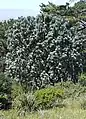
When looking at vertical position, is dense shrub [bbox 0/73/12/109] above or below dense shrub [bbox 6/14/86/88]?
below


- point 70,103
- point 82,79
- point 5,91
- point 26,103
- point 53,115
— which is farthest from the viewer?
point 82,79

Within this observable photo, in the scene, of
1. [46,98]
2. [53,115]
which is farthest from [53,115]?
[46,98]

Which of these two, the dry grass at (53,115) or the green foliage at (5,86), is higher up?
the dry grass at (53,115)

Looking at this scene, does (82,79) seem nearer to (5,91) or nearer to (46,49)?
(46,49)

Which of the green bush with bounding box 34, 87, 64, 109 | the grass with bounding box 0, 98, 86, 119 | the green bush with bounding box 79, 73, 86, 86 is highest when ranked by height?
the grass with bounding box 0, 98, 86, 119

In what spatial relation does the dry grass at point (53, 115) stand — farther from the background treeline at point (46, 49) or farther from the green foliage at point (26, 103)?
the background treeline at point (46, 49)

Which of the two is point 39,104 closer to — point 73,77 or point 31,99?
point 31,99

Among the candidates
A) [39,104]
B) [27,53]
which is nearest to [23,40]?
[27,53]

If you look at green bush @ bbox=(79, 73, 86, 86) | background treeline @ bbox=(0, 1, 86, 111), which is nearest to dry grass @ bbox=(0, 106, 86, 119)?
green bush @ bbox=(79, 73, 86, 86)

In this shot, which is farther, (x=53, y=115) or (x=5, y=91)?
(x=5, y=91)

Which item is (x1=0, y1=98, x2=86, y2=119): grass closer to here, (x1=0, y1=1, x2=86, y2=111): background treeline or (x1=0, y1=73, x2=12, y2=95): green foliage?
(x1=0, y1=73, x2=12, y2=95): green foliage

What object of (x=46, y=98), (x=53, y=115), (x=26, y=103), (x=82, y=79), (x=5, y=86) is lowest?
(x=82, y=79)

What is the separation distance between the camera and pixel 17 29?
73.9ft

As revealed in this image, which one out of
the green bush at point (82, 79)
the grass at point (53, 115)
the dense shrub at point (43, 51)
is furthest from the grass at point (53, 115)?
the dense shrub at point (43, 51)
